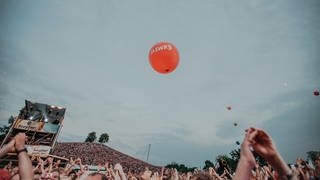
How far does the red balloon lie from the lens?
4883mm

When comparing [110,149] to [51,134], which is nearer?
[51,134]

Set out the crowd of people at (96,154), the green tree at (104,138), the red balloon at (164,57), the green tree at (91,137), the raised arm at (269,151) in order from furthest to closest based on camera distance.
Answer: the green tree at (104,138) < the green tree at (91,137) < the crowd of people at (96,154) < the red balloon at (164,57) < the raised arm at (269,151)

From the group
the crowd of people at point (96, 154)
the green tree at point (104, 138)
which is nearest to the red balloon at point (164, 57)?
the crowd of people at point (96, 154)

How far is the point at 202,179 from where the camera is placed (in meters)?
2.36

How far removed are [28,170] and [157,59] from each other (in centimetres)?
358

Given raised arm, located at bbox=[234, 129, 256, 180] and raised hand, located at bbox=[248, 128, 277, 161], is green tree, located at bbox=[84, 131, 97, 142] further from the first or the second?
raised hand, located at bbox=[248, 128, 277, 161]

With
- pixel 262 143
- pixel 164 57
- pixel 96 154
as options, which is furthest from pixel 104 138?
pixel 262 143

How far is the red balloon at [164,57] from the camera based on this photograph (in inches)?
192

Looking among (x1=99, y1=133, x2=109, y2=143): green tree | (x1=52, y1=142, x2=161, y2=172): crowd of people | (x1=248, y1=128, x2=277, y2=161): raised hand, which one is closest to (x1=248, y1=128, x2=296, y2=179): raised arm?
(x1=248, y1=128, x2=277, y2=161): raised hand

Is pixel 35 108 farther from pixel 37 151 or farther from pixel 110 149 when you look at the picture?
pixel 110 149

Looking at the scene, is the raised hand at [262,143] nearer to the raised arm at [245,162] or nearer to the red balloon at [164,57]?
the raised arm at [245,162]

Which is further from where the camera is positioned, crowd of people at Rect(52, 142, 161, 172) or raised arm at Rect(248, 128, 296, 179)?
crowd of people at Rect(52, 142, 161, 172)

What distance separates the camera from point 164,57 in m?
4.89

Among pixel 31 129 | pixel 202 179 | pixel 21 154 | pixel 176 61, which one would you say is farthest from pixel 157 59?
pixel 31 129
